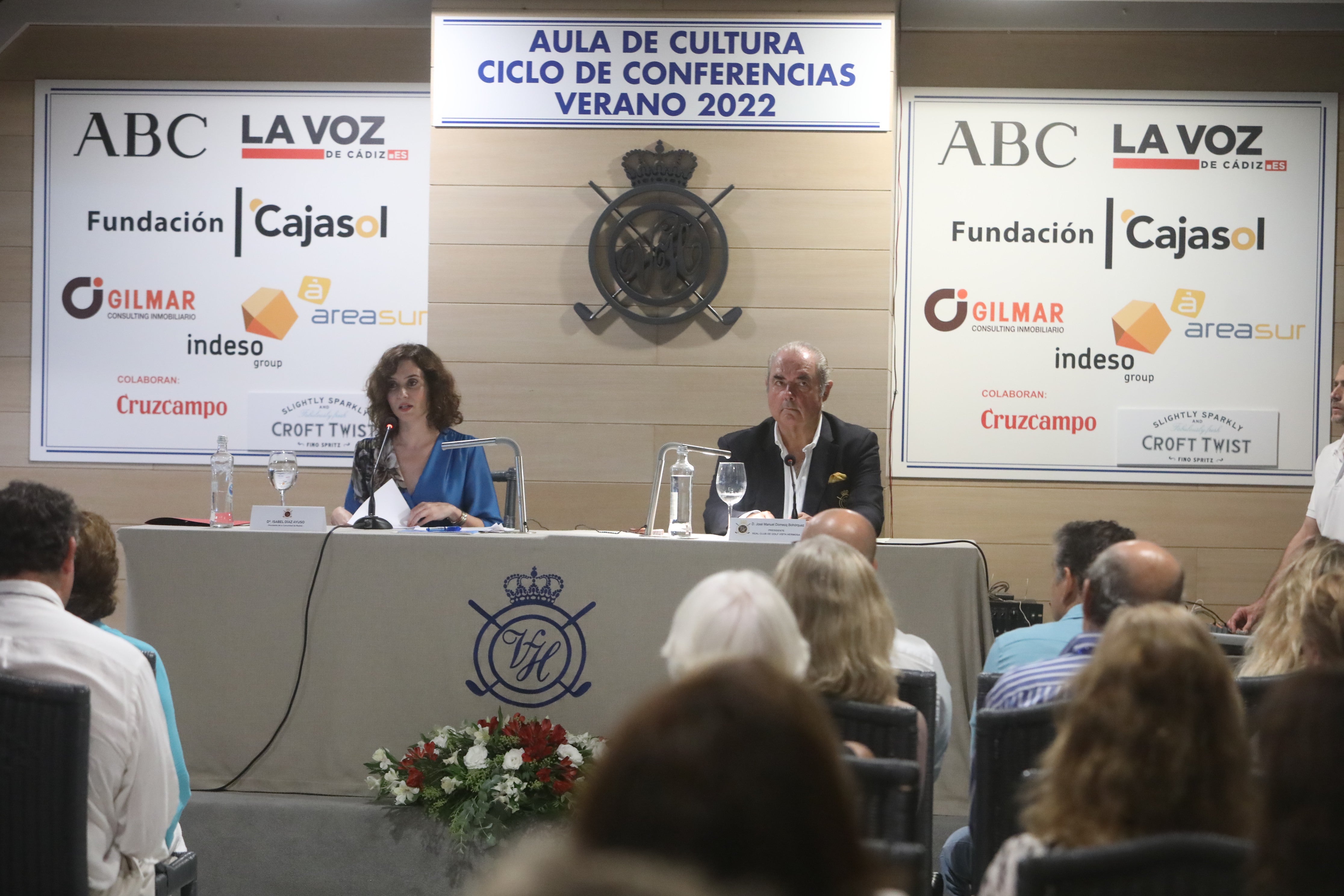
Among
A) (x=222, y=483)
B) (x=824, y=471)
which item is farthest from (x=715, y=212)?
(x=222, y=483)

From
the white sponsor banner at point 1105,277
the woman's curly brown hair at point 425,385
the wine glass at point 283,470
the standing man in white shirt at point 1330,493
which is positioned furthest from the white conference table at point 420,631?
the white sponsor banner at point 1105,277

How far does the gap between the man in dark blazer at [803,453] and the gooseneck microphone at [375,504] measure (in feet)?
3.46

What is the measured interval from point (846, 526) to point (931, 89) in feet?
9.04

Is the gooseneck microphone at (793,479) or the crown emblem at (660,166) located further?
the crown emblem at (660,166)

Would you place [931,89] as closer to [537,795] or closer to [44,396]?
[537,795]

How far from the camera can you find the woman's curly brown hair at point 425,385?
3.85m

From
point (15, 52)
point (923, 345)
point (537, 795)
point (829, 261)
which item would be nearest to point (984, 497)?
point (923, 345)

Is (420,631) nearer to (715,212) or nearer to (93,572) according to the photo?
(93,572)

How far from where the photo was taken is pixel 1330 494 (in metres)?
3.82

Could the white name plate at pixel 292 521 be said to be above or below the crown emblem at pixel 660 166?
below

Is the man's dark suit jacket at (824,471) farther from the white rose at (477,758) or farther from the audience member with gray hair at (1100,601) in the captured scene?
the audience member with gray hair at (1100,601)

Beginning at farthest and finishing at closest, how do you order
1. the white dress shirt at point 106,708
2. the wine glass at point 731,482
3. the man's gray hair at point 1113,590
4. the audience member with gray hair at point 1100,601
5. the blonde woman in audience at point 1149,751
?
the wine glass at point 731,482
the man's gray hair at point 1113,590
the audience member with gray hair at point 1100,601
the white dress shirt at point 106,708
the blonde woman in audience at point 1149,751

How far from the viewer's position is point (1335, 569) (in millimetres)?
1891

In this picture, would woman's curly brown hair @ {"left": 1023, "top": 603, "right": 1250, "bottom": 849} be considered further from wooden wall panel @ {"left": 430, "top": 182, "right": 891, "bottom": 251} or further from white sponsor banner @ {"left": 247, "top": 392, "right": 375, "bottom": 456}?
white sponsor banner @ {"left": 247, "top": 392, "right": 375, "bottom": 456}
